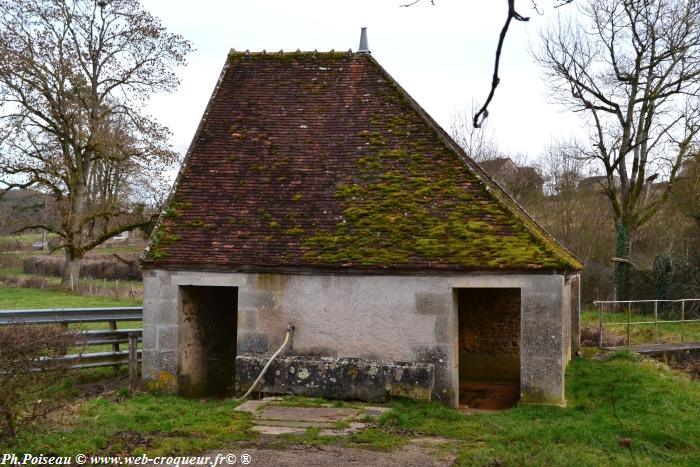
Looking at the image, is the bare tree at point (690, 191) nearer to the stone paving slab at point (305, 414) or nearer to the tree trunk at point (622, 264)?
the tree trunk at point (622, 264)

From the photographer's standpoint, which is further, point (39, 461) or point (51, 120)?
point (51, 120)

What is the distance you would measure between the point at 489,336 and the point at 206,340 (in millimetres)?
5523

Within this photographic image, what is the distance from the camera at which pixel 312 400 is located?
944cm

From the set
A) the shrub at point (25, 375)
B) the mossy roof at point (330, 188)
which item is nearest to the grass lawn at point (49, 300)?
the mossy roof at point (330, 188)

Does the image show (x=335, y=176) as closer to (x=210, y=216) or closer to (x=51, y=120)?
(x=210, y=216)

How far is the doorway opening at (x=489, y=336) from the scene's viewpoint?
13.5m

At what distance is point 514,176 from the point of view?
3048cm

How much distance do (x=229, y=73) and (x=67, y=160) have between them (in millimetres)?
12335

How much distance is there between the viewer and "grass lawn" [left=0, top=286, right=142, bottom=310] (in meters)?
19.4

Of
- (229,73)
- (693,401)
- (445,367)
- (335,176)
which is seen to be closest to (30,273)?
(229,73)

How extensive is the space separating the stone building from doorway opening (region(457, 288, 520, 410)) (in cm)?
240

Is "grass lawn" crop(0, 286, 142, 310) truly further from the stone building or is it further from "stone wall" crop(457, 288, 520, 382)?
"stone wall" crop(457, 288, 520, 382)

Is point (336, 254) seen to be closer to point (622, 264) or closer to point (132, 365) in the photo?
point (132, 365)

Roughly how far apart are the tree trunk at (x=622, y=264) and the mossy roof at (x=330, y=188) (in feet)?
41.2
